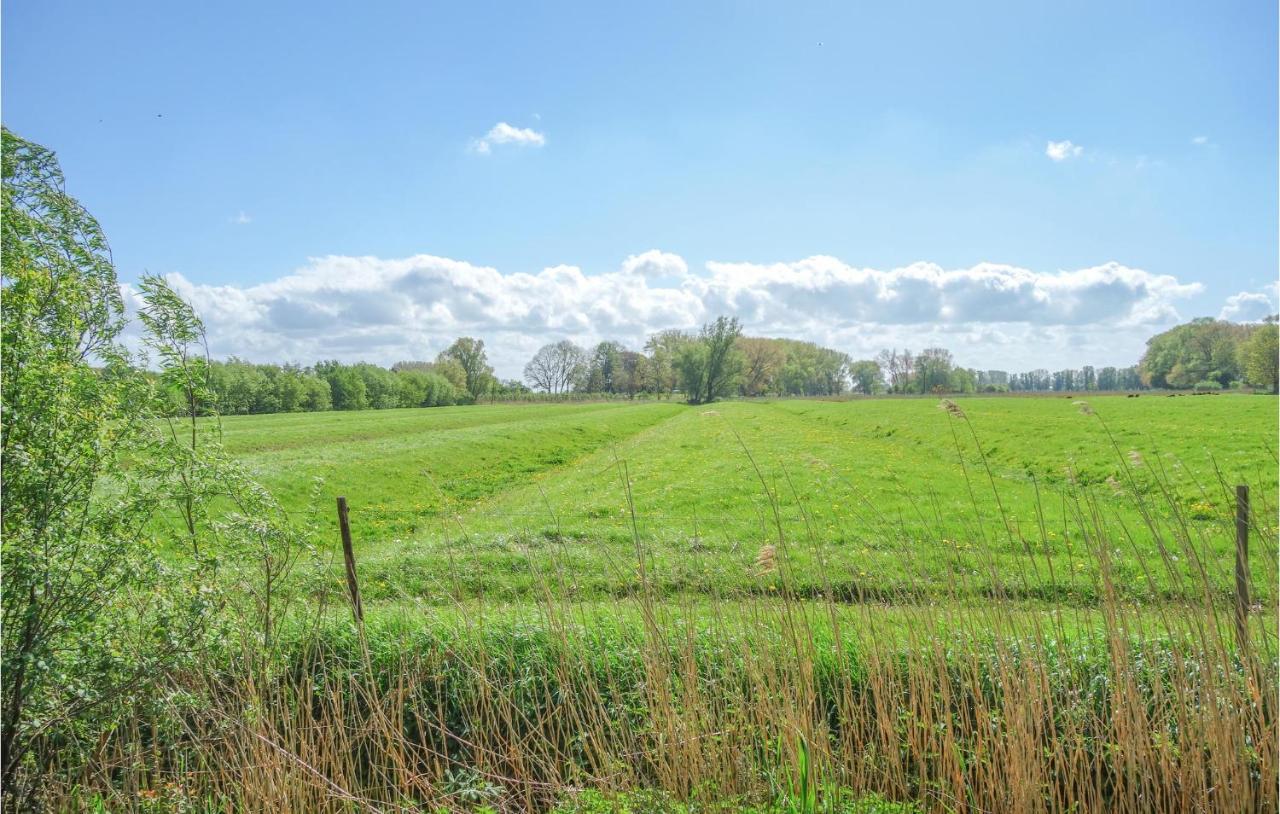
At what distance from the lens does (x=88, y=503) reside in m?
4.05

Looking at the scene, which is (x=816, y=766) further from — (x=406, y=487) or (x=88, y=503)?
(x=406, y=487)

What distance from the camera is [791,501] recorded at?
13.8 meters

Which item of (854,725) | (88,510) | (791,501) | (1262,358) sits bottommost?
(791,501)

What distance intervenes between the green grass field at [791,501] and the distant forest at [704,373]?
1240 cm

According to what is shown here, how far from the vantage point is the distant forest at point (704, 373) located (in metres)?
54.3

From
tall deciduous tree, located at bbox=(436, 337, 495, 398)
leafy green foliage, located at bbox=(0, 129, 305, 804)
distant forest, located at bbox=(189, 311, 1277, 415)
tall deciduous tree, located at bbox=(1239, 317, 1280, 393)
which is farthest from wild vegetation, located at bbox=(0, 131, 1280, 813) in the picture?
tall deciduous tree, located at bbox=(1239, 317, 1280, 393)

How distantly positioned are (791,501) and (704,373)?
78.3 m

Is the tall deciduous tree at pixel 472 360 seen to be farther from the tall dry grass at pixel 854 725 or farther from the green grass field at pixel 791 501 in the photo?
the tall dry grass at pixel 854 725

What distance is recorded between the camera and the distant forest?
178 feet

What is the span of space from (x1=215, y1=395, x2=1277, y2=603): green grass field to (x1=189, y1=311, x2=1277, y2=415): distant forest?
12401 millimetres

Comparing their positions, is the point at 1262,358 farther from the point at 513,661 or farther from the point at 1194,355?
the point at 513,661

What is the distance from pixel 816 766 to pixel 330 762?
9.81 ft

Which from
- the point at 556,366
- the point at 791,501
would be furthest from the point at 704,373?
the point at 791,501

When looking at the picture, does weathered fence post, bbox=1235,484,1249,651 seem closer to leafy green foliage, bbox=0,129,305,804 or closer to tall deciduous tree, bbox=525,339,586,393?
leafy green foliage, bbox=0,129,305,804
